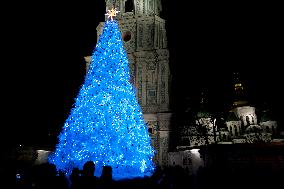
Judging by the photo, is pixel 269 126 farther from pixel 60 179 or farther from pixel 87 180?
pixel 60 179

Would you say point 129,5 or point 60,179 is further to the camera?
point 129,5

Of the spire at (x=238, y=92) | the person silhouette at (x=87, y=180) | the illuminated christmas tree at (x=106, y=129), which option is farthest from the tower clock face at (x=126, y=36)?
the person silhouette at (x=87, y=180)

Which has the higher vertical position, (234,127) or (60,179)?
(234,127)

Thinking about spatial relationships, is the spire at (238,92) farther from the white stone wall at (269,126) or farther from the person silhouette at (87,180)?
the person silhouette at (87,180)

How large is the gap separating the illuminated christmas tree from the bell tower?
8.64 metres

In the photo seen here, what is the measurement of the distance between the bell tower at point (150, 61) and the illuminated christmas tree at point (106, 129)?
864 cm

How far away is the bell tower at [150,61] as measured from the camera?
97.6 ft

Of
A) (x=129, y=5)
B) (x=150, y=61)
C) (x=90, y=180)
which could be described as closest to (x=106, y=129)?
(x=90, y=180)

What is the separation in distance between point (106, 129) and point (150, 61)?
48.3 feet

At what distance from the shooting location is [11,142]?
105 ft

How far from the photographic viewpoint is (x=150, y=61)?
3216 centimetres

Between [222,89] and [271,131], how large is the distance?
787cm

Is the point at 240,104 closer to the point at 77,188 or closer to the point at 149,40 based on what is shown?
the point at 149,40

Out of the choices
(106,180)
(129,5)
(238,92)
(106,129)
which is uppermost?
(129,5)
